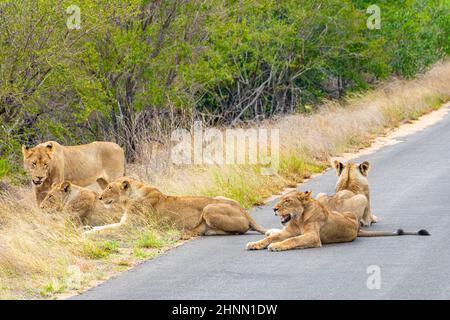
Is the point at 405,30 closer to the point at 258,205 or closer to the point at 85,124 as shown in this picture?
the point at 85,124

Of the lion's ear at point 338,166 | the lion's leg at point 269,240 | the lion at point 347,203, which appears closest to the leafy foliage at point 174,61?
the lion's ear at point 338,166

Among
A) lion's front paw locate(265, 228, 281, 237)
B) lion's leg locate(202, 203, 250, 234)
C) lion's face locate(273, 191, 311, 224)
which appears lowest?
lion's front paw locate(265, 228, 281, 237)

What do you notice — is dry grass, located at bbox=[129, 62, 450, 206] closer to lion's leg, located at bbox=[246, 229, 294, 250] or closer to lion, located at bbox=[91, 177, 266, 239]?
lion, located at bbox=[91, 177, 266, 239]

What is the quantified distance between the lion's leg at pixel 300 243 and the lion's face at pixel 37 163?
4243 millimetres

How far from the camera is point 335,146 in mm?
21359

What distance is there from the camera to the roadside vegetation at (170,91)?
12555mm

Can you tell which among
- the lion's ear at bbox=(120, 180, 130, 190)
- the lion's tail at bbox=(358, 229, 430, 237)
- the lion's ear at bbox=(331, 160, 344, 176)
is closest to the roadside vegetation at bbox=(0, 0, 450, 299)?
the lion's ear at bbox=(120, 180, 130, 190)

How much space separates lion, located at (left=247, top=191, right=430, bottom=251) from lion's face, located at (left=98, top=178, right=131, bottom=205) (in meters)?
2.02

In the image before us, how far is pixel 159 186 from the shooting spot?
1609 centimetres

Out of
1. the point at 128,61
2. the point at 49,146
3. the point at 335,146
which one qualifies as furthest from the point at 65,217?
the point at 335,146

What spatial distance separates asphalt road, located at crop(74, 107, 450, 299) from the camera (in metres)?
9.85

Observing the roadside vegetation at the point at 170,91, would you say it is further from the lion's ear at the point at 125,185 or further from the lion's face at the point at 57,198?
the lion's ear at the point at 125,185

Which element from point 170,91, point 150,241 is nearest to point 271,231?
point 150,241
